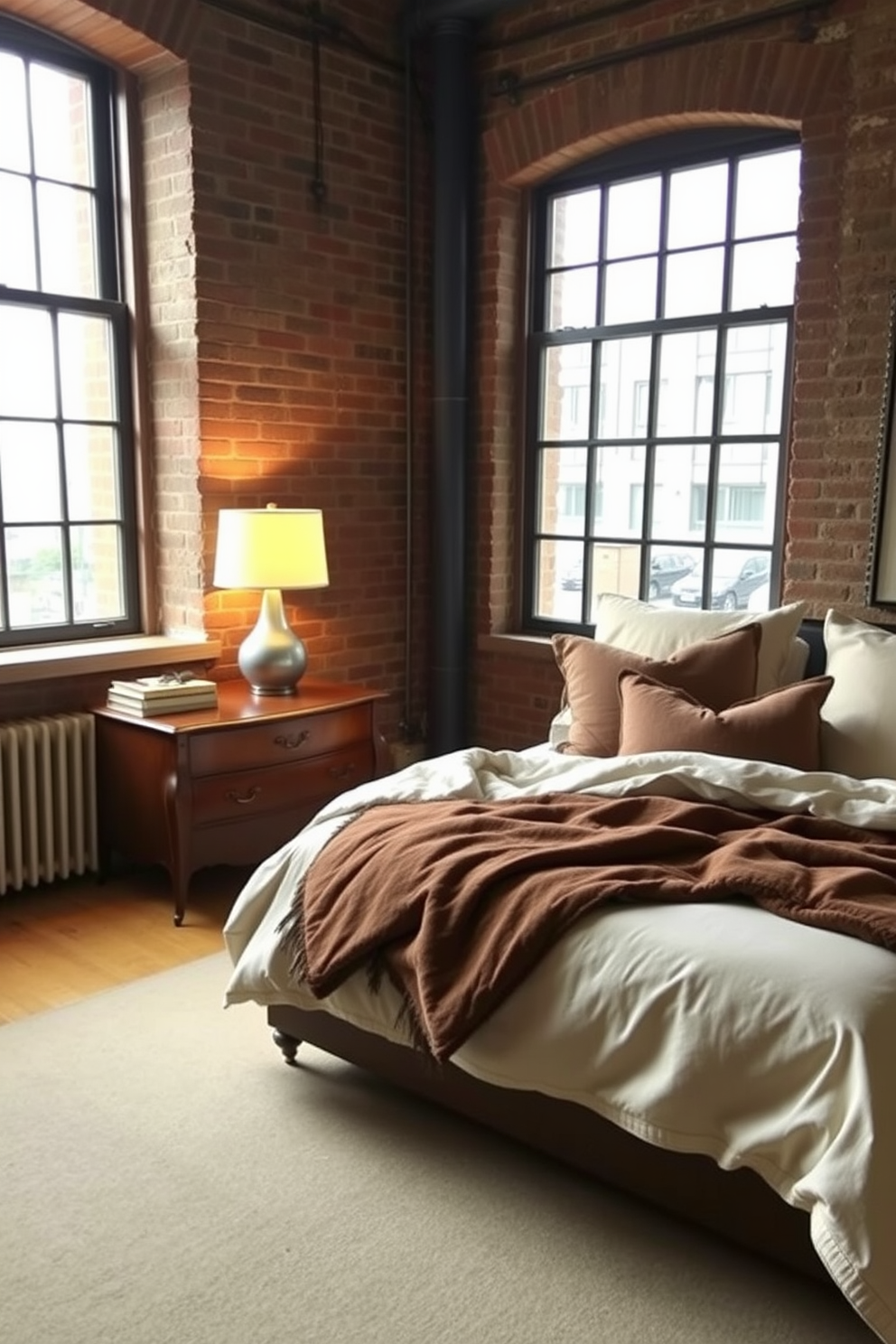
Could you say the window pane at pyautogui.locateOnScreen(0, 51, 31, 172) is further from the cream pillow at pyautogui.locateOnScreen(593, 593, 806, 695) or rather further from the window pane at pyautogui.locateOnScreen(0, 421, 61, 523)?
the cream pillow at pyautogui.locateOnScreen(593, 593, 806, 695)

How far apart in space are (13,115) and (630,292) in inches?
88.1

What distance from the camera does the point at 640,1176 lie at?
2068 mm

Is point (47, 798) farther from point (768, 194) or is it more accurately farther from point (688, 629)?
point (768, 194)

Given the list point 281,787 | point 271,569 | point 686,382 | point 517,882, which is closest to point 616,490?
point 686,382

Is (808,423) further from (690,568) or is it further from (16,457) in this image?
(16,457)

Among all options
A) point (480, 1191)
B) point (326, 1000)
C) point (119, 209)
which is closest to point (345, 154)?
point (119, 209)

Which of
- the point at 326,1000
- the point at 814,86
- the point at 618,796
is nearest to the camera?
the point at 326,1000

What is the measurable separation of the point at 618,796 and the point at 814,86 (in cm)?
247

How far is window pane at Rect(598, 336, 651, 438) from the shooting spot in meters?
4.42

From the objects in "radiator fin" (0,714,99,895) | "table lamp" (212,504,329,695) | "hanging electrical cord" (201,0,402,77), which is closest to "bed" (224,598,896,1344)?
"table lamp" (212,504,329,695)

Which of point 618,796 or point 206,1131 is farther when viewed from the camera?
point 618,796

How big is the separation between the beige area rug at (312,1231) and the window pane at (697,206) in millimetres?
3143

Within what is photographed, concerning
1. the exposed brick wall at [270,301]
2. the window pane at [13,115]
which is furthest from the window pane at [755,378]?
the window pane at [13,115]

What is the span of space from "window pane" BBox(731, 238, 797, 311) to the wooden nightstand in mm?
1964
